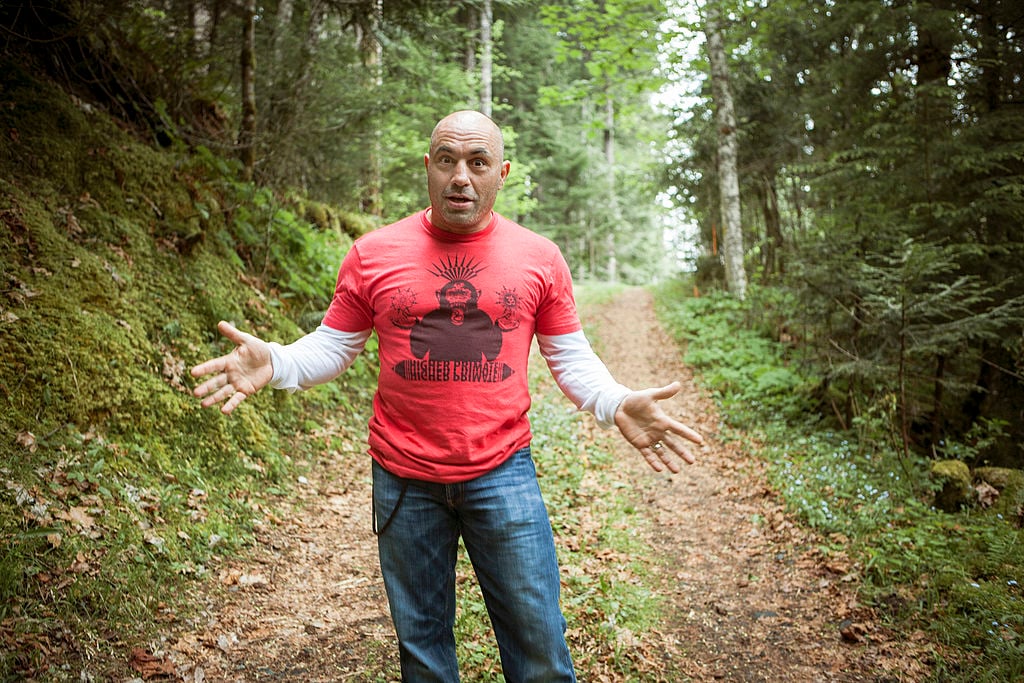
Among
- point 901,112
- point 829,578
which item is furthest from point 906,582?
point 901,112

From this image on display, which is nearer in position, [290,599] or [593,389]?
[593,389]

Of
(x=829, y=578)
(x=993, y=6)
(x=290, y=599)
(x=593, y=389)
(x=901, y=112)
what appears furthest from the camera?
(x=901, y=112)

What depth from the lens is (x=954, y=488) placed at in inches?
217

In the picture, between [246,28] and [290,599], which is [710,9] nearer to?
[246,28]

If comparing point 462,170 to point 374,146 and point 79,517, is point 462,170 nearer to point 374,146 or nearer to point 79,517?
point 79,517

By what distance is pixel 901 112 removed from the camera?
7707mm

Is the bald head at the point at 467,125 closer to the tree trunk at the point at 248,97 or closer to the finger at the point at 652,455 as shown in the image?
the finger at the point at 652,455

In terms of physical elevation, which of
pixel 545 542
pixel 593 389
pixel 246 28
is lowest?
pixel 545 542

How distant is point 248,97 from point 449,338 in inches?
273

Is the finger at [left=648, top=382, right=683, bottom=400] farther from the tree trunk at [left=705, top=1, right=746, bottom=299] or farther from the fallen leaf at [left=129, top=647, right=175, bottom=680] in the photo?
the tree trunk at [left=705, top=1, right=746, bottom=299]

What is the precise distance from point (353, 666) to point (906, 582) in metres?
4.01

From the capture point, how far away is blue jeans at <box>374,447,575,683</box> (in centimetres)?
230

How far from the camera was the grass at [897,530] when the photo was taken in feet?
12.8

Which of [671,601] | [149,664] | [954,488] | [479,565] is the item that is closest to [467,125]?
[479,565]
